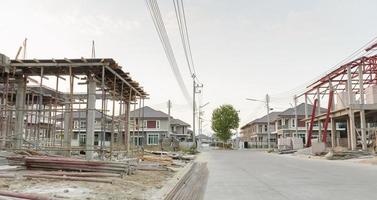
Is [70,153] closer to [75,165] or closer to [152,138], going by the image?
[75,165]

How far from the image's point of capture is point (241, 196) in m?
11.6

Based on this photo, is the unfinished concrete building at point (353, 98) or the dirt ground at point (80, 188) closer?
the dirt ground at point (80, 188)

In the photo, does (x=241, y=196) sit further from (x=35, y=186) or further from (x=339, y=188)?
→ (x=35, y=186)

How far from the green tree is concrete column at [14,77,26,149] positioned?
267ft

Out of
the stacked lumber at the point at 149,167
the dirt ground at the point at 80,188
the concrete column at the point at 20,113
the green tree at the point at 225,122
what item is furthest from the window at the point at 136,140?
the green tree at the point at 225,122

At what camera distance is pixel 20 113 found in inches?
763

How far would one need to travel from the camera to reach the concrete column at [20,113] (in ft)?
62.5

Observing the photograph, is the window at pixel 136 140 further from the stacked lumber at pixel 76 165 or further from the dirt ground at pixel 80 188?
the dirt ground at pixel 80 188

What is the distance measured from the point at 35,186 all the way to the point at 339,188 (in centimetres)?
901

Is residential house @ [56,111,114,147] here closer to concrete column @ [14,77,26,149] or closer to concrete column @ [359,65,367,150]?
concrete column @ [14,77,26,149]

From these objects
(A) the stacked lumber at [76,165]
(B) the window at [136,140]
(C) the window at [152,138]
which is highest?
(C) the window at [152,138]

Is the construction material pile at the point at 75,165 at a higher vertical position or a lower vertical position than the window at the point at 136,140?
lower

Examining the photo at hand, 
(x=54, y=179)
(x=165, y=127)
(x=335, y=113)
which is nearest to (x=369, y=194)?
(x=54, y=179)

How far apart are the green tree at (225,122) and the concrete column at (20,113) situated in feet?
267
